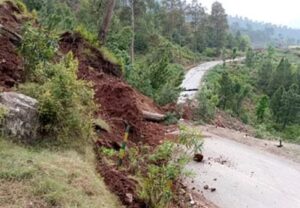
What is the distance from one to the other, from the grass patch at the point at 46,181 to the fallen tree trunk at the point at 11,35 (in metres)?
4.34

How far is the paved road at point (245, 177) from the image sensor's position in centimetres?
999

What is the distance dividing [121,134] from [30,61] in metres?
2.51

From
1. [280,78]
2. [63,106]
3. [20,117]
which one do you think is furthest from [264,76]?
[20,117]

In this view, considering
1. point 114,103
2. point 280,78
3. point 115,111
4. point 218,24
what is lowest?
point 280,78

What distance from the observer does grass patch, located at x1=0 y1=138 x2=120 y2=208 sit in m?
5.33

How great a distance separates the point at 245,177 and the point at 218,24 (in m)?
68.1

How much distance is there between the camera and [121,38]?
3362 cm

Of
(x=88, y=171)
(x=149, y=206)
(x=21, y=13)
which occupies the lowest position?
(x=149, y=206)

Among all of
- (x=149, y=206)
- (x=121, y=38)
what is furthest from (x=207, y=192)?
(x=121, y=38)

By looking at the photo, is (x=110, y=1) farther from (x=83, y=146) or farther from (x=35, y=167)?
(x=35, y=167)

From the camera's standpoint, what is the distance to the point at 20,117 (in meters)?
6.67

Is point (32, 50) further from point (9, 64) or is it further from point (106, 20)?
point (106, 20)

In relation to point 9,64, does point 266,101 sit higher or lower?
lower

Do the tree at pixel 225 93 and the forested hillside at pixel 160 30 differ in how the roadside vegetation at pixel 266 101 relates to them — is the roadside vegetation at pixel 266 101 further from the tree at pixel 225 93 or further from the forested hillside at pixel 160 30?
the forested hillside at pixel 160 30
